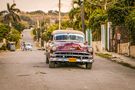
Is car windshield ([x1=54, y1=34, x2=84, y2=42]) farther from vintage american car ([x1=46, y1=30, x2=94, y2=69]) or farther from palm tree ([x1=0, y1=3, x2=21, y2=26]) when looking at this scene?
palm tree ([x1=0, y1=3, x2=21, y2=26])

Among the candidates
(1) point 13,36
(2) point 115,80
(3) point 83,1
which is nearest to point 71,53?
(2) point 115,80

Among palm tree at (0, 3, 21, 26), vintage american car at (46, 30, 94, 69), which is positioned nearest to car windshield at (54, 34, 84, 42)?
vintage american car at (46, 30, 94, 69)

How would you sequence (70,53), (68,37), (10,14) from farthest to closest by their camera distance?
(10,14) < (68,37) < (70,53)

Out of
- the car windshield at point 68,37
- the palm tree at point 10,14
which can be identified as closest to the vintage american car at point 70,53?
the car windshield at point 68,37

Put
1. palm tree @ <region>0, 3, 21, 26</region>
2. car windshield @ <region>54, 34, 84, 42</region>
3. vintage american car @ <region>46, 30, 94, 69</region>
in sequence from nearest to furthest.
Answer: vintage american car @ <region>46, 30, 94, 69</region> → car windshield @ <region>54, 34, 84, 42</region> → palm tree @ <region>0, 3, 21, 26</region>

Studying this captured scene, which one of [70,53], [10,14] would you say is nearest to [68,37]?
[70,53]

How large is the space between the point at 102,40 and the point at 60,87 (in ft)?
118

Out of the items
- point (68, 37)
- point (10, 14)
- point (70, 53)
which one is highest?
point (10, 14)

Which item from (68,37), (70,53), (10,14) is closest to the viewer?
(70,53)

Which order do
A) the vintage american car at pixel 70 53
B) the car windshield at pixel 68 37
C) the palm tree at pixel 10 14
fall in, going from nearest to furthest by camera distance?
the vintage american car at pixel 70 53, the car windshield at pixel 68 37, the palm tree at pixel 10 14

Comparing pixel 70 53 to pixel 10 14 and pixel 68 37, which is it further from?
pixel 10 14

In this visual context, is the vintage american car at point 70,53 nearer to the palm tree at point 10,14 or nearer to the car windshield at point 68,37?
the car windshield at point 68,37

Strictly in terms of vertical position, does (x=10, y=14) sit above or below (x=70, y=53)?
above

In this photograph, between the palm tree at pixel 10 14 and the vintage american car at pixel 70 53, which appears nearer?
the vintage american car at pixel 70 53
